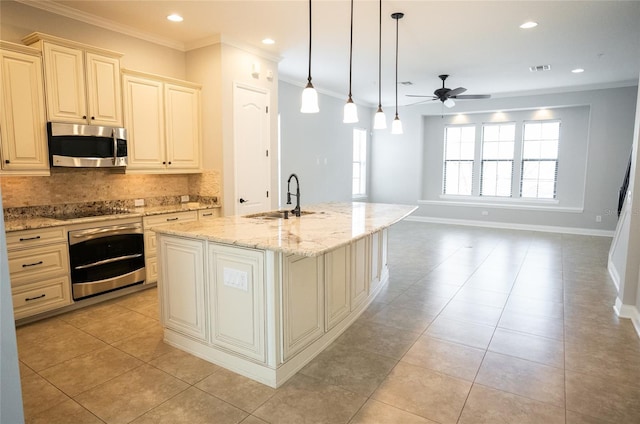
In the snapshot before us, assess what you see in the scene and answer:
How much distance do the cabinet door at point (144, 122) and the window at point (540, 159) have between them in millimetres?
7570

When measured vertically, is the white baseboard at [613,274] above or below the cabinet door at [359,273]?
below

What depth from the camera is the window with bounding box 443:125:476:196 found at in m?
9.09

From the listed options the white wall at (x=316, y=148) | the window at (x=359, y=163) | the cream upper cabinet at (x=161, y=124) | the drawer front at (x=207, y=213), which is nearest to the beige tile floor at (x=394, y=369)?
the drawer front at (x=207, y=213)

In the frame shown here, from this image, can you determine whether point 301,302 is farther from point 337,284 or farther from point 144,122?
point 144,122

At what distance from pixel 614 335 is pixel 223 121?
4.51m

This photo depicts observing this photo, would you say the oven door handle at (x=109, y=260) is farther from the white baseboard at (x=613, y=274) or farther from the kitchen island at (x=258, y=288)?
the white baseboard at (x=613, y=274)

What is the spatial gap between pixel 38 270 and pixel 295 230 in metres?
2.41

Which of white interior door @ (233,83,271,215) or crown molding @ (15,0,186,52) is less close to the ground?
crown molding @ (15,0,186,52)

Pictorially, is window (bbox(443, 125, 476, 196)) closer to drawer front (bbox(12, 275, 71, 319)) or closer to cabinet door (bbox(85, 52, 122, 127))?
cabinet door (bbox(85, 52, 122, 127))

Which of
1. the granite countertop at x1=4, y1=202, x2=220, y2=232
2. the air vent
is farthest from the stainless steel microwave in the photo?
the air vent

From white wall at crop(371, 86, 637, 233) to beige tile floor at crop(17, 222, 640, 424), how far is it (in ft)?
13.4

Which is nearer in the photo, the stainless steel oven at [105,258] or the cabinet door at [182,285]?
the cabinet door at [182,285]

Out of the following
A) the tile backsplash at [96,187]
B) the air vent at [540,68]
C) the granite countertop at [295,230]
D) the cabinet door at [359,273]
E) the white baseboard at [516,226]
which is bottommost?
the white baseboard at [516,226]

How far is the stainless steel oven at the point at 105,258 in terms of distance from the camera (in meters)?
3.59
